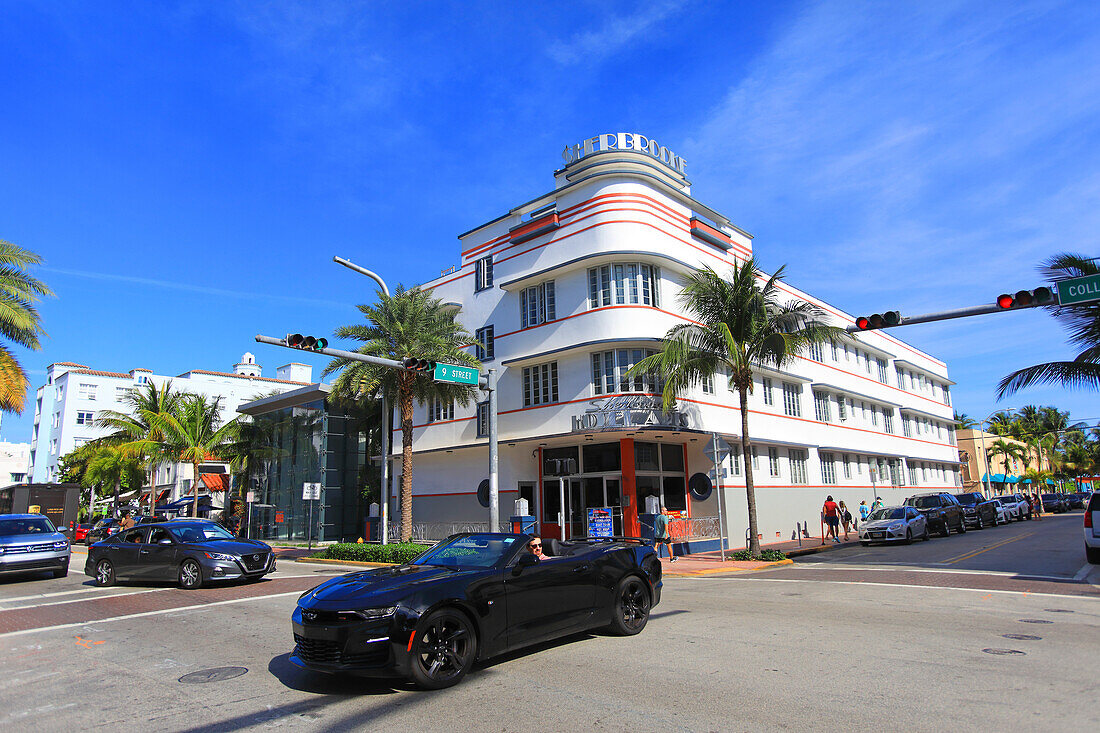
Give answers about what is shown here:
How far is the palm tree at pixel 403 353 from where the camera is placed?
2466cm

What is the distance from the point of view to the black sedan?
49.9 feet

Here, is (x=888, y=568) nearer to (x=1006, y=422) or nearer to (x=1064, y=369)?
(x=1064, y=369)

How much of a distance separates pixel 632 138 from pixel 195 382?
62839 mm

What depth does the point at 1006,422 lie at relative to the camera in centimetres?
7700

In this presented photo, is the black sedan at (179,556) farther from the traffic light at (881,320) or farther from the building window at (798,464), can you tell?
the building window at (798,464)

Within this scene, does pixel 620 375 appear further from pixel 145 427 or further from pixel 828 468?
pixel 145 427

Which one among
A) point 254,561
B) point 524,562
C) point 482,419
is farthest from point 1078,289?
point 482,419

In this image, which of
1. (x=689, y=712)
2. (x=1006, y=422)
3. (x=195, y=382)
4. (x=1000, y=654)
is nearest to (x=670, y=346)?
(x=1000, y=654)

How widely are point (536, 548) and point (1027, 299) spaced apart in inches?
420

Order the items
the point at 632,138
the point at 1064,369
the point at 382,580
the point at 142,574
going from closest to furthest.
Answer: the point at 382,580 < the point at 142,574 < the point at 1064,369 < the point at 632,138

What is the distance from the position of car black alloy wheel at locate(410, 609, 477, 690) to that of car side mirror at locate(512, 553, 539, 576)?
80 cm

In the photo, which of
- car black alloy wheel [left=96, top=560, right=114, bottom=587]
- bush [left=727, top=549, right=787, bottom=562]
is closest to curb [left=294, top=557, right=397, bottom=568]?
car black alloy wheel [left=96, top=560, right=114, bottom=587]

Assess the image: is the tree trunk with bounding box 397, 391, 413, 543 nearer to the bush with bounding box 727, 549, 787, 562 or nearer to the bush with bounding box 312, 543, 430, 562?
the bush with bounding box 312, 543, 430, 562

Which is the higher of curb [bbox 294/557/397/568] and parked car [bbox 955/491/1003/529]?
parked car [bbox 955/491/1003/529]
